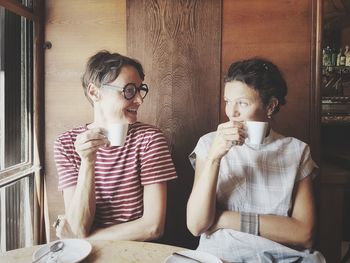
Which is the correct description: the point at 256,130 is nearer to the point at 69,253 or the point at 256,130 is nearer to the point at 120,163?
the point at 120,163

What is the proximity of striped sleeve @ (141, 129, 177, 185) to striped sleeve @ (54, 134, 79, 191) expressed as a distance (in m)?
0.34

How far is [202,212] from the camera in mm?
1422

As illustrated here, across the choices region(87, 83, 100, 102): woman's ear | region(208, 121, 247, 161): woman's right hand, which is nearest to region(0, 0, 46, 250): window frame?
region(87, 83, 100, 102): woman's ear

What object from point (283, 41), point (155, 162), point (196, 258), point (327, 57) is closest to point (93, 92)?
point (155, 162)

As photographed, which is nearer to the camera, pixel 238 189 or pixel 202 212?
pixel 202 212

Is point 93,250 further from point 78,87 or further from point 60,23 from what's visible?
point 60,23

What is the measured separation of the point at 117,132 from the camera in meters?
1.31

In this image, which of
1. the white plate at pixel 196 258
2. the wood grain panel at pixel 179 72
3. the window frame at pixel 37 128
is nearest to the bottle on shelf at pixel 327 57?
the wood grain panel at pixel 179 72

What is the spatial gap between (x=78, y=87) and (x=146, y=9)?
0.69 metres

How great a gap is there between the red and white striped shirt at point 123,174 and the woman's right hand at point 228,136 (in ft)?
1.10

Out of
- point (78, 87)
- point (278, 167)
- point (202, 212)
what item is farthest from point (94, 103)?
point (278, 167)

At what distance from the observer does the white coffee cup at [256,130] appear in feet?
4.16

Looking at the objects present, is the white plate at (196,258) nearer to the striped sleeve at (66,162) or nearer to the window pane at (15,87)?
the striped sleeve at (66,162)

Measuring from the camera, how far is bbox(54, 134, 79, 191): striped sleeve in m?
1.62
